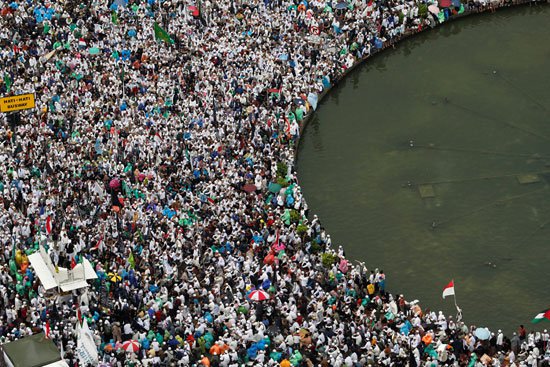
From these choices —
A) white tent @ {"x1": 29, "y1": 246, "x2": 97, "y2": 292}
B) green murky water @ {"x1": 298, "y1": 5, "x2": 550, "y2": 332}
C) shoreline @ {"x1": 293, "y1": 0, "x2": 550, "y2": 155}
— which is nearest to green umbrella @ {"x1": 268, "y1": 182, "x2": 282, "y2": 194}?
green murky water @ {"x1": 298, "y1": 5, "x2": 550, "y2": 332}

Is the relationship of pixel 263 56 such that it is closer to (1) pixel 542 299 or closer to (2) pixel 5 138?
(2) pixel 5 138

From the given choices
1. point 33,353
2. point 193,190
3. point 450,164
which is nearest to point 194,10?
point 193,190

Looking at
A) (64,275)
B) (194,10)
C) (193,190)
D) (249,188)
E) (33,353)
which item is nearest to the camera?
(33,353)

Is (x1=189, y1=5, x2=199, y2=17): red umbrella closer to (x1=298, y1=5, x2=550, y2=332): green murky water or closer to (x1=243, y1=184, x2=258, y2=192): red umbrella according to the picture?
(x1=298, y1=5, x2=550, y2=332): green murky water

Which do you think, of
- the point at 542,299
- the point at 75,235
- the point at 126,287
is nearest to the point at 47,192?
the point at 75,235

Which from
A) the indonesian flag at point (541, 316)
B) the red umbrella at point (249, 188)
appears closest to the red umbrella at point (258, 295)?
the red umbrella at point (249, 188)

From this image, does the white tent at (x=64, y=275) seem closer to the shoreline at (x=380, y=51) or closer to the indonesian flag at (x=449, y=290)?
the indonesian flag at (x=449, y=290)

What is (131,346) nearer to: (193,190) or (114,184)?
(114,184)
